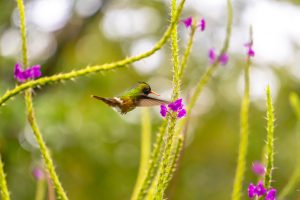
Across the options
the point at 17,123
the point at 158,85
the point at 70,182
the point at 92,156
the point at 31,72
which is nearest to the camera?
the point at 31,72

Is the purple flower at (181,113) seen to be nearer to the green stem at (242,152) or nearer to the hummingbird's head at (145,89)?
the hummingbird's head at (145,89)

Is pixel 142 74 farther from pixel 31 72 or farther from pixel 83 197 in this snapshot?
pixel 31 72

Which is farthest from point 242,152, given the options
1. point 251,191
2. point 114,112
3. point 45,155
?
point 114,112

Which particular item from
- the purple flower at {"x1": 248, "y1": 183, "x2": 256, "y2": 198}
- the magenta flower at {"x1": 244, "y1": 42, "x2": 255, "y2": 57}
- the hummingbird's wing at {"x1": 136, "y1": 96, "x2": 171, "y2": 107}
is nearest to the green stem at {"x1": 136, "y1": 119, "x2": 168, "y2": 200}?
the hummingbird's wing at {"x1": 136, "y1": 96, "x2": 171, "y2": 107}

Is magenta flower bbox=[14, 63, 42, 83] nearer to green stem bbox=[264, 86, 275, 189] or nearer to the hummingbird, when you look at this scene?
the hummingbird

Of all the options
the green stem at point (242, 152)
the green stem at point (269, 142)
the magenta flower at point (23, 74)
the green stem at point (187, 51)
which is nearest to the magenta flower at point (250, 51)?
the green stem at point (242, 152)

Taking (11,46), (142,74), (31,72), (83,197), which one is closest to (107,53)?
(142,74)

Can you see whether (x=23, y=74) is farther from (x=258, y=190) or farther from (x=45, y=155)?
(x=258, y=190)

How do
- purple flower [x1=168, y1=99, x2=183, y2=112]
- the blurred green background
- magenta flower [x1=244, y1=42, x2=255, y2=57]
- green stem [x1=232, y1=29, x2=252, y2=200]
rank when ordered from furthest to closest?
the blurred green background < magenta flower [x1=244, y1=42, x2=255, y2=57] < green stem [x1=232, y1=29, x2=252, y2=200] < purple flower [x1=168, y1=99, x2=183, y2=112]
